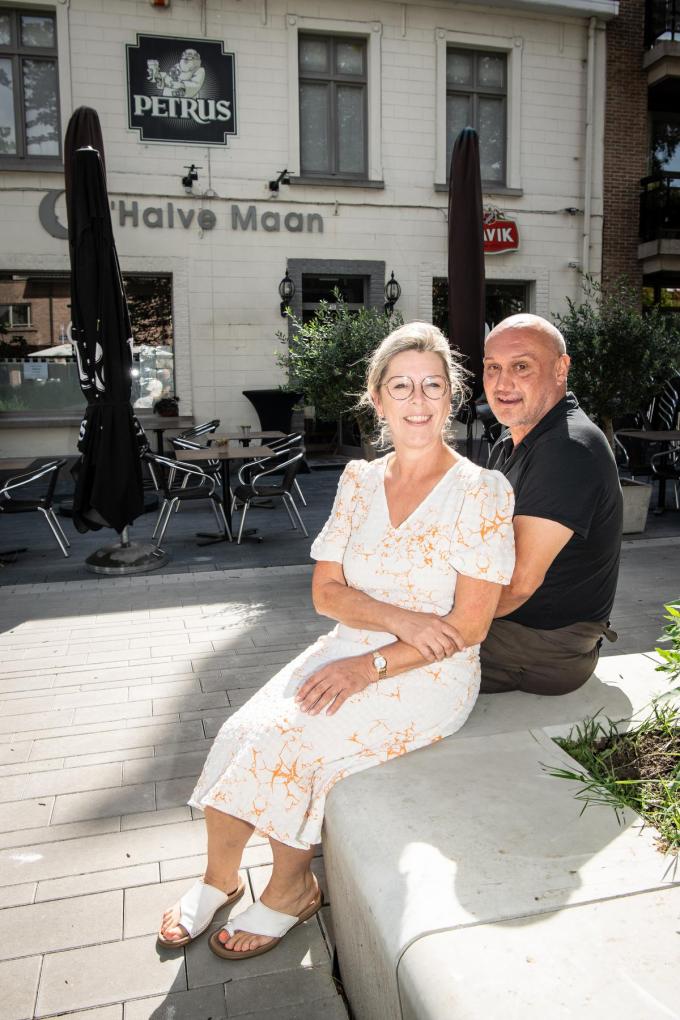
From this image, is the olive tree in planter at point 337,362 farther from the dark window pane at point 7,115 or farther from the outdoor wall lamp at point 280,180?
the dark window pane at point 7,115

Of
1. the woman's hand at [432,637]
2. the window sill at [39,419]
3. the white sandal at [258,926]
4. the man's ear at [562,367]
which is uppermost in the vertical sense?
the man's ear at [562,367]

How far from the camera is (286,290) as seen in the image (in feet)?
40.6

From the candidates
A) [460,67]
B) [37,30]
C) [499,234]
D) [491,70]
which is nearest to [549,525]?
[499,234]

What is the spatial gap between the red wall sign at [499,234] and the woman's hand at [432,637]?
12025mm

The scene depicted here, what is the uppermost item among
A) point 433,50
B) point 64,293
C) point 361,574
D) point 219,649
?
point 433,50

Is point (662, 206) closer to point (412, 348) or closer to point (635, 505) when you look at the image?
point (635, 505)

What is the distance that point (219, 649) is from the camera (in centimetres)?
427

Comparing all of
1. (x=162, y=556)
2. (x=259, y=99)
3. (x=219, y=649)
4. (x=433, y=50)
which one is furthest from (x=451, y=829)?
(x=433, y=50)

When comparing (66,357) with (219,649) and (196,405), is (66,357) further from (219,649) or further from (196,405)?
(219,649)

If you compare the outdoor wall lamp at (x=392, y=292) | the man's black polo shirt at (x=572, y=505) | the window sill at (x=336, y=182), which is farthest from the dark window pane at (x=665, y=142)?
the man's black polo shirt at (x=572, y=505)

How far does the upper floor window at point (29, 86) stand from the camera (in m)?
11.5

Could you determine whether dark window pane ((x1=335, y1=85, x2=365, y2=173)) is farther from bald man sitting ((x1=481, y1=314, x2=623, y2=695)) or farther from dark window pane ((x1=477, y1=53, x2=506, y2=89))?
bald man sitting ((x1=481, y1=314, x2=623, y2=695))

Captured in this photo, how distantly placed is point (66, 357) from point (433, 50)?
747 centimetres

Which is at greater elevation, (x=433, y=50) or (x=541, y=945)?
(x=433, y=50)
